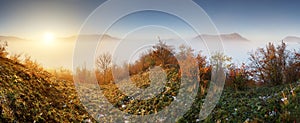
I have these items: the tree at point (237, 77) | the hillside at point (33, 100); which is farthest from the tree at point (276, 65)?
the hillside at point (33, 100)

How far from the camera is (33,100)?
714 cm

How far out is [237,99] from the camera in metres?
8.03

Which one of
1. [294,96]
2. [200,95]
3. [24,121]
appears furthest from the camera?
[200,95]

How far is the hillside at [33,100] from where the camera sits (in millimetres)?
6283

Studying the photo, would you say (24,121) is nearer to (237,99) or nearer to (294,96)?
(237,99)

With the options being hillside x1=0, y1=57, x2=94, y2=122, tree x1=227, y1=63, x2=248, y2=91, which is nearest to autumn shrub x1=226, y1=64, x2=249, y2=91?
tree x1=227, y1=63, x2=248, y2=91

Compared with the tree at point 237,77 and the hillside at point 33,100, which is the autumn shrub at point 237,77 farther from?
the hillside at point 33,100

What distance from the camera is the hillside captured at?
6283mm

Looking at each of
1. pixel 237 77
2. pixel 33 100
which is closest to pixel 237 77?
pixel 237 77

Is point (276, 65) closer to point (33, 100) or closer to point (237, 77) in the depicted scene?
point (237, 77)

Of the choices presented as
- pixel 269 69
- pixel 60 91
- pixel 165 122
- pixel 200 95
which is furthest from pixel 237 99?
pixel 60 91

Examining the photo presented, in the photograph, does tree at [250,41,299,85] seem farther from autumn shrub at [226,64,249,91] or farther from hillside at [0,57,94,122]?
hillside at [0,57,94,122]

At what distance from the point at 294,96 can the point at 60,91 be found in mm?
6845

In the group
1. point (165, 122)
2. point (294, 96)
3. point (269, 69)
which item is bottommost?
point (165, 122)
